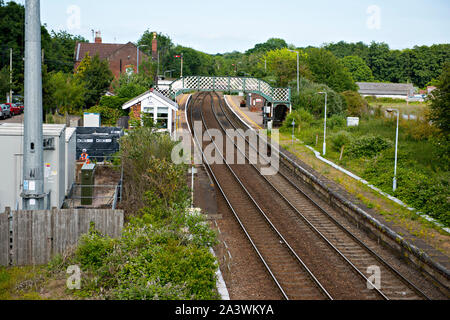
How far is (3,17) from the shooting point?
62812mm

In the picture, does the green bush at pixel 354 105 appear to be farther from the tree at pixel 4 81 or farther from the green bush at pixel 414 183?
the tree at pixel 4 81

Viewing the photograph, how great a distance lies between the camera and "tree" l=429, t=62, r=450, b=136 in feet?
86.8

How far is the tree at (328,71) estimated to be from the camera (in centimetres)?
6631

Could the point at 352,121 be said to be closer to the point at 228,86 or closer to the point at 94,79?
the point at 228,86

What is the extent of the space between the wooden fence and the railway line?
594cm

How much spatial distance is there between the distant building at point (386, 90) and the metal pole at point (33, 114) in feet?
290

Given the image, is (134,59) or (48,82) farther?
(134,59)

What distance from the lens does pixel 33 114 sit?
12312 millimetres

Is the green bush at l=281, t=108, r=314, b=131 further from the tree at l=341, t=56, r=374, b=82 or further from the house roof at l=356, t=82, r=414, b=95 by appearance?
the tree at l=341, t=56, r=374, b=82
